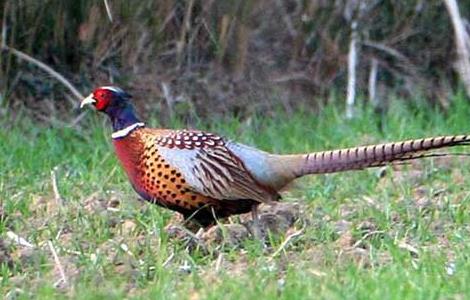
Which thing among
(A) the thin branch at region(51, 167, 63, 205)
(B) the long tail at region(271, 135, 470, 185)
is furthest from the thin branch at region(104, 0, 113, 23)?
(B) the long tail at region(271, 135, 470, 185)

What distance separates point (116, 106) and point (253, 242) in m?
1.09

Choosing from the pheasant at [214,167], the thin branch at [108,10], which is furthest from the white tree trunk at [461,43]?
the pheasant at [214,167]

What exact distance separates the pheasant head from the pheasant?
0.14 m

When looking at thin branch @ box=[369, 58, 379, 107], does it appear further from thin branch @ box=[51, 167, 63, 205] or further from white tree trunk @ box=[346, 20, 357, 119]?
thin branch @ box=[51, 167, 63, 205]

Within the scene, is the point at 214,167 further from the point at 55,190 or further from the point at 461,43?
the point at 461,43

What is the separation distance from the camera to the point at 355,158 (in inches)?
240

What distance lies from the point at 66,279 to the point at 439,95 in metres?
5.45

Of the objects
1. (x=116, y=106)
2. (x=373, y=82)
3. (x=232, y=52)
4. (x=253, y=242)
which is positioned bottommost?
(x=373, y=82)

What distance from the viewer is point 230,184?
6156 millimetres

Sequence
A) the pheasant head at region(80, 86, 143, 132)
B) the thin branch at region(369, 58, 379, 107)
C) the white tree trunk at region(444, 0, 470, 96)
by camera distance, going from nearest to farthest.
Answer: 1. the pheasant head at region(80, 86, 143, 132)
2. the white tree trunk at region(444, 0, 470, 96)
3. the thin branch at region(369, 58, 379, 107)

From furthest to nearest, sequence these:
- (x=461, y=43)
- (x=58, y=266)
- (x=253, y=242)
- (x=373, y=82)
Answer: (x=373, y=82)
(x=461, y=43)
(x=253, y=242)
(x=58, y=266)

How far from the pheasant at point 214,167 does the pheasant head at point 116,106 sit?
0.14 metres

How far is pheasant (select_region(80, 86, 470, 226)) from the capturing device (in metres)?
6.11

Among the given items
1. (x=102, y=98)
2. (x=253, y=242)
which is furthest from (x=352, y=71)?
(x=253, y=242)
